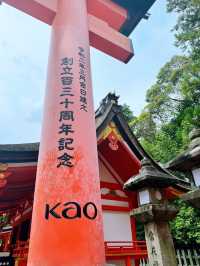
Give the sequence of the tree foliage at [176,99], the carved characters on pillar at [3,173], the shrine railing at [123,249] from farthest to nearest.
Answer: the tree foliage at [176,99] < the shrine railing at [123,249] < the carved characters on pillar at [3,173]

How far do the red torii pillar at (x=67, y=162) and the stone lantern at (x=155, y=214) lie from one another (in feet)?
2.97

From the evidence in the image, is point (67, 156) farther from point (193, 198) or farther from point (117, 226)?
point (117, 226)

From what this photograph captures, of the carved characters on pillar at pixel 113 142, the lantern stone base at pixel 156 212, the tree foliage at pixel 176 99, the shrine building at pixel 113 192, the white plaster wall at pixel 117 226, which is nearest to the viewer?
the lantern stone base at pixel 156 212

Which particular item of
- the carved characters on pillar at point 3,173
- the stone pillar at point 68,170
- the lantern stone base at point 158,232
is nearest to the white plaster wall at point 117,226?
the carved characters on pillar at point 3,173

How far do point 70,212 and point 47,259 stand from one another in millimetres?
531

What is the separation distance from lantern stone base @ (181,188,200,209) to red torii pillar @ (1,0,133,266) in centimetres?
116

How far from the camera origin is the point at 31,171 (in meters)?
5.09

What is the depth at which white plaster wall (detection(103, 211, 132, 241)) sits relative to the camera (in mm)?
6723

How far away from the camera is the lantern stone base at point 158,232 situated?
319 centimetres

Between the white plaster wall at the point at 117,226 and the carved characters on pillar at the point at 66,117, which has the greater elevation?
the carved characters on pillar at the point at 66,117

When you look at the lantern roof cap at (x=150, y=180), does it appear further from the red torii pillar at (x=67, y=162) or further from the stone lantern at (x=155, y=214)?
the red torii pillar at (x=67, y=162)

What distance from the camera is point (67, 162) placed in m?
3.01

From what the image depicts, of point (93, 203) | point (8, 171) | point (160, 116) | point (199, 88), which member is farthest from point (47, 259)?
point (160, 116)

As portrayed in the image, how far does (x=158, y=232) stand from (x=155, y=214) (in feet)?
0.82
